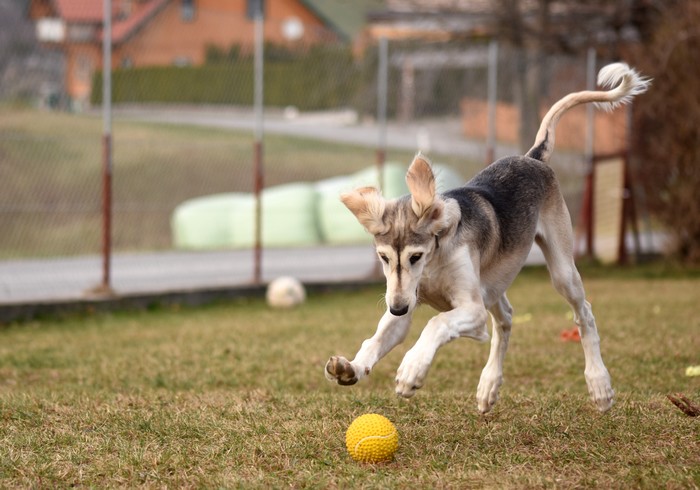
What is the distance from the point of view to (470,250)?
5910mm

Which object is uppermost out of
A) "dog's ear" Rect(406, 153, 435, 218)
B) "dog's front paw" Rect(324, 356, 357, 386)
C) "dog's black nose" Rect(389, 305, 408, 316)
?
"dog's ear" Rect(406, 153, 435, 218)

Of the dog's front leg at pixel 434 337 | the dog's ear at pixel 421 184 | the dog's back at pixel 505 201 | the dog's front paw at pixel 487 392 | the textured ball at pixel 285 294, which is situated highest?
the dog's ear at pixel 421 184

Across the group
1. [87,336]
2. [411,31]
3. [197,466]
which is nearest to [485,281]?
[197,466]

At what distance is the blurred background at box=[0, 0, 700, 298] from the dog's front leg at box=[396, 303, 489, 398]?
335 inches

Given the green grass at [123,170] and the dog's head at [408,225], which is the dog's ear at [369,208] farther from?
the green grass at [123,170]

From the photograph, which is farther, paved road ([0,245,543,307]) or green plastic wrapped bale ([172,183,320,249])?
green plastic wrapped bale ([172,183,320,249])

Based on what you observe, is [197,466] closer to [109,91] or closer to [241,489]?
[241,489]

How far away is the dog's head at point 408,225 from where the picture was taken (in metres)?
5.32

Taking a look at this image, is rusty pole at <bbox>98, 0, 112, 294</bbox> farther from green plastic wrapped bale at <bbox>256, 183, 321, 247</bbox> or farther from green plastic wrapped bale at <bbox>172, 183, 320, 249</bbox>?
green plastic wrapped bale at <bbox>256, 183, 321, 247</bbox>

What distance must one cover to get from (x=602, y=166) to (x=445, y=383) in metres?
10.4

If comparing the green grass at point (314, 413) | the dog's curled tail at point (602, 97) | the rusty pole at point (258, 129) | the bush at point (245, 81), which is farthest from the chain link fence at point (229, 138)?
the dog's curled tail at point (602, 97)

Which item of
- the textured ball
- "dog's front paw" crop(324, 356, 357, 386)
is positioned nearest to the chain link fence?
the textured ball

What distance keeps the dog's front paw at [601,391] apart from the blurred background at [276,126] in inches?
329

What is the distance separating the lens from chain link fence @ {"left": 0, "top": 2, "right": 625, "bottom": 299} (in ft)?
43.4
